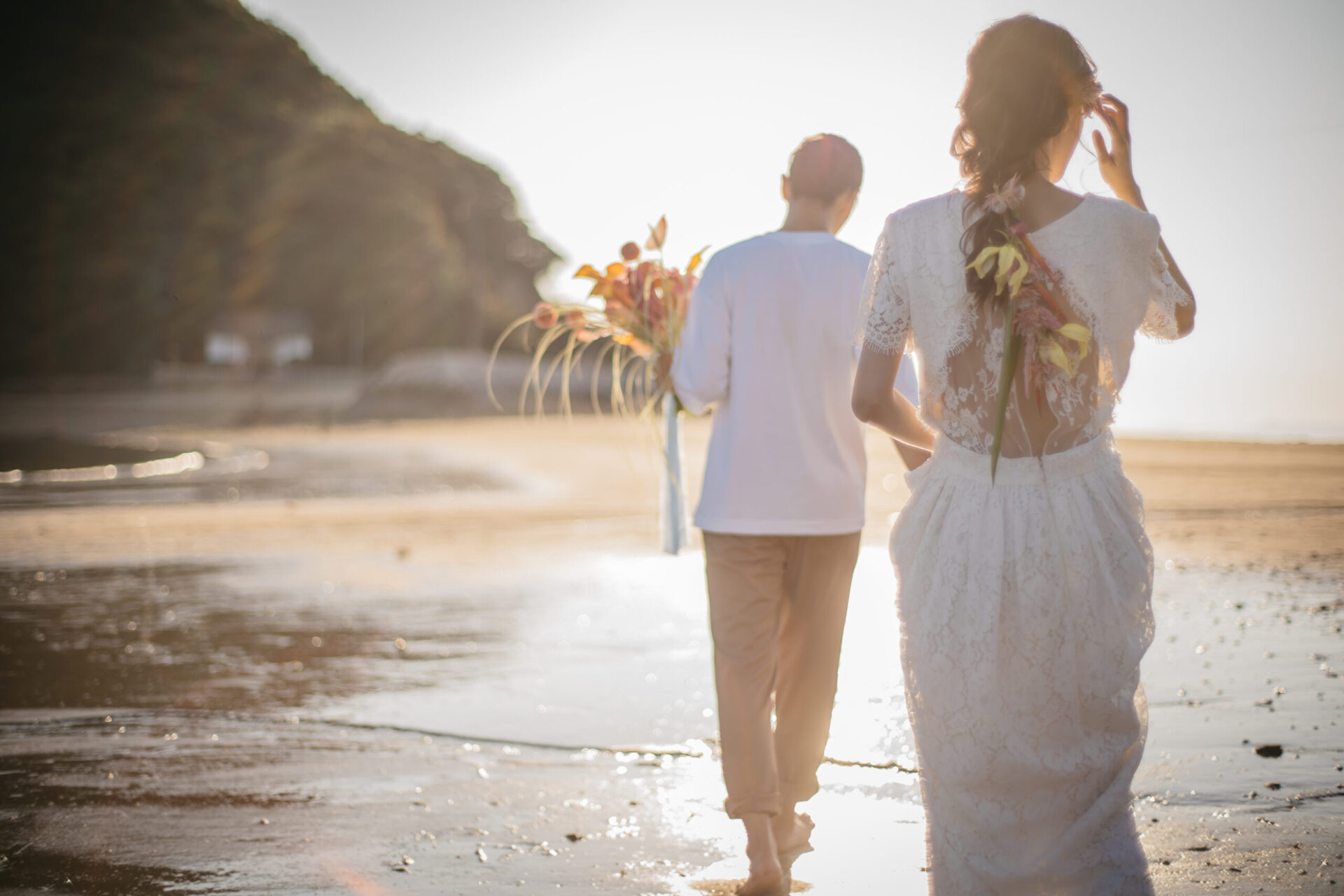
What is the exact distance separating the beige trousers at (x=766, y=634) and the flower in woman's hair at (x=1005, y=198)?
120 centimetres

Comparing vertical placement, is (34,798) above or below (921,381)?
below

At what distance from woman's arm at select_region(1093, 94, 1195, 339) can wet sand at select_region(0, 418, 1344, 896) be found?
5.17ft

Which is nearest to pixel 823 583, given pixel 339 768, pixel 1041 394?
pixel 1041 394

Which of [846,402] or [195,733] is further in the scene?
[195,733]

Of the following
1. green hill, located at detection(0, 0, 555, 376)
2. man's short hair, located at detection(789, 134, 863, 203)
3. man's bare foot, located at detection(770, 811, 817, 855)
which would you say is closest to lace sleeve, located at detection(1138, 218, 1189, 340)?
man's short hair, located at detection(789, 134, 863, 203)

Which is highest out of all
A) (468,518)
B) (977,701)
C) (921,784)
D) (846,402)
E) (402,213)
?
(402,213)

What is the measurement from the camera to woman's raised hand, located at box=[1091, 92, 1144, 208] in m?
Answer: 2.43

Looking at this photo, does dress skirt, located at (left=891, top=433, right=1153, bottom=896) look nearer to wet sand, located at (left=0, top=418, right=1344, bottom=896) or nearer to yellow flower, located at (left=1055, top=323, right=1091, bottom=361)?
yellow flower, located at (left=1055, top=323, right=1091, bottom=361)

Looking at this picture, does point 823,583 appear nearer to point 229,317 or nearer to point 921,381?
point 921,381

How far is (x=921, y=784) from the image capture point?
252 cm

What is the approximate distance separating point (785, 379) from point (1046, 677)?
1.17m

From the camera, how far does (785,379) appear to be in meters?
3.24

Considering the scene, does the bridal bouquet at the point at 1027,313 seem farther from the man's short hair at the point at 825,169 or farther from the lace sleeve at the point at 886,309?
the man's short hair at the point at 825,169

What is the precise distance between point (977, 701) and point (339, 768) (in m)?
2.88
